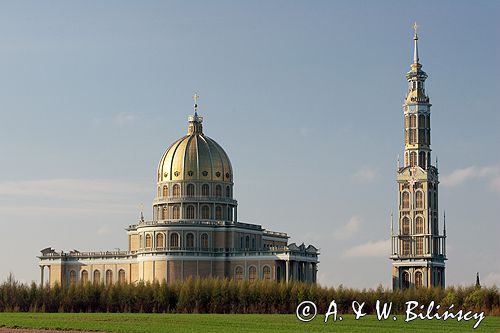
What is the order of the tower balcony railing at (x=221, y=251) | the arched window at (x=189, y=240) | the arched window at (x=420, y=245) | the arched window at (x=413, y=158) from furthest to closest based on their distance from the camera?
the arched window at (x=413, y=158)
the arched window at (x=420, y=245)
the arched window at (x=189, y=240)
the tower balcony railing at (x=221, y=251)

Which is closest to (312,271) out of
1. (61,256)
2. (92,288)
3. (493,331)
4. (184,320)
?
(61,256)

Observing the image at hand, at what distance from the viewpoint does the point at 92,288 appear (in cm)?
11688

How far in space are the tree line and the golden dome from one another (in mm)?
43257

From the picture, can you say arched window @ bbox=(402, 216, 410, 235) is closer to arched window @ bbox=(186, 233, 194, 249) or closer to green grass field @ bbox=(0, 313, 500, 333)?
arched window @ bbox=(186, 233, 194, 249)

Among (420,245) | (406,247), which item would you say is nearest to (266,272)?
(406,247)

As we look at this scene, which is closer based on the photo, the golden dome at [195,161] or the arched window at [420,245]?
the golden dome at [195,161]

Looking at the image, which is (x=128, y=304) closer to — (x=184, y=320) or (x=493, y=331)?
(x=184, y=320)

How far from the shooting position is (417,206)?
165750 mm

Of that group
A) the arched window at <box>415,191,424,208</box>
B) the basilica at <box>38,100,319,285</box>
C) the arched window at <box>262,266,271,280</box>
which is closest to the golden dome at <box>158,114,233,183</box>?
the basilica at <box>38,100,319,285</box>

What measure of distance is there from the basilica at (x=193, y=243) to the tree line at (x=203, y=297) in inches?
1408

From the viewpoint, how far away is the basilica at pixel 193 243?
154625 mm

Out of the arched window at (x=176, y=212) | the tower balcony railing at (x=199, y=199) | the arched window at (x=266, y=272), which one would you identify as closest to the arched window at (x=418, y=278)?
the arched window at (x=266, y=272)

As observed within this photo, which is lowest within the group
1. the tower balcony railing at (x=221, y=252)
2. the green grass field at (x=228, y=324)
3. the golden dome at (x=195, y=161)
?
the green grass field at (x=228, y=324)

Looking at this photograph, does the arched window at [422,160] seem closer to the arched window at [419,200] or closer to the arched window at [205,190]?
the arched window at [419,200]
